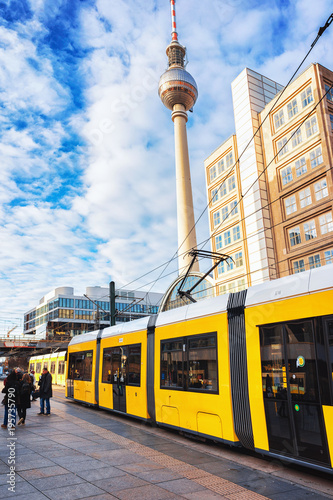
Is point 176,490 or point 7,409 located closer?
point 176,490

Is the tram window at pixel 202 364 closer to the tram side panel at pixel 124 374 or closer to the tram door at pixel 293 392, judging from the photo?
the tram door at pixel 293 392

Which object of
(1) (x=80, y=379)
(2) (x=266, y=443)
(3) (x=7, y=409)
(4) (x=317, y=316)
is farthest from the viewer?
(1) (x=80, y=379)

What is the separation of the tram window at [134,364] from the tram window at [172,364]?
1.62 m

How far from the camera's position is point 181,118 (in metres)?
80.8

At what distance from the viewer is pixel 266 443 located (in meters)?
7.38

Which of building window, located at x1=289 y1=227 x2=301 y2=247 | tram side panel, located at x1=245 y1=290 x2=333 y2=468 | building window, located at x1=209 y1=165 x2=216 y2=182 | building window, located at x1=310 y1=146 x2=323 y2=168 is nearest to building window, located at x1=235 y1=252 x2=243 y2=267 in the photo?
building window, located at x1=289 y1=227 x2=301 y2=247

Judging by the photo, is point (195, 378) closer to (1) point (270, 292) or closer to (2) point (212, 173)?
(1) point (270, 292)

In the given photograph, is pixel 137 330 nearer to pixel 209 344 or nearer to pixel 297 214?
pixel 209 344

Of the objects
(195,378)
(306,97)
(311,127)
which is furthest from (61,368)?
(306,97)

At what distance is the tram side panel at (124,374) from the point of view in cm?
1255

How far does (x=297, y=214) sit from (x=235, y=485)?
2793 centimetres

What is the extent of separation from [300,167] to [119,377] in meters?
24.5

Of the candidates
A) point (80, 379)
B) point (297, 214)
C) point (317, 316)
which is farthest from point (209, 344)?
point (297, 214)

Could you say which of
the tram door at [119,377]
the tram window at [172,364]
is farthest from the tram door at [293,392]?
the tram door at [119,377]
